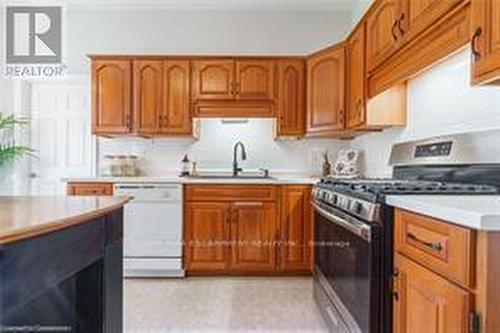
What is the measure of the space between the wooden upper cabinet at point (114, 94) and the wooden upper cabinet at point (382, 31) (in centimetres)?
237

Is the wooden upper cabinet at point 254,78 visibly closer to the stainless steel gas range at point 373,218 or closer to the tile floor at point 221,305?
the stainless steel gas range at point 373,218

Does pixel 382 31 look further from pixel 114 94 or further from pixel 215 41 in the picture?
pixel 114 94

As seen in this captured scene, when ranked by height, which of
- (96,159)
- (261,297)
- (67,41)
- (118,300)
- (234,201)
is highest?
(67,41)

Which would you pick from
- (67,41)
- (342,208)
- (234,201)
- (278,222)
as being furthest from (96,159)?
(342,208)

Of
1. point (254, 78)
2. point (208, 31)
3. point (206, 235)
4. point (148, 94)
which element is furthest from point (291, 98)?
point (206, 235)

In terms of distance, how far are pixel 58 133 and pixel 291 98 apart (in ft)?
8.29

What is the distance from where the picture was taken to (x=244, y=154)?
16.6 feet

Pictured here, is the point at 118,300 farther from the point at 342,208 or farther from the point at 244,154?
Result: the point at 244,154

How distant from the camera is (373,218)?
199cm

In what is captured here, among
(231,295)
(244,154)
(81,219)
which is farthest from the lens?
(244,154)

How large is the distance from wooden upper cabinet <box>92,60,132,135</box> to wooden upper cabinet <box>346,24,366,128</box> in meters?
2.09

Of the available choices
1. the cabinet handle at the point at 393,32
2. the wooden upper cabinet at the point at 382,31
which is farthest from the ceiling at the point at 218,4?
the cabinet handle at the point at 393,32

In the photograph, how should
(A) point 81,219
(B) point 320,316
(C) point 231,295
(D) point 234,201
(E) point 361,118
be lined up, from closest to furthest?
(A) point 81,219 → (B) point 320,316 → (E) point 361,118 → (C) point 231,295 → (D) point 234,201

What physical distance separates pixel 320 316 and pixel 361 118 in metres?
1.46
